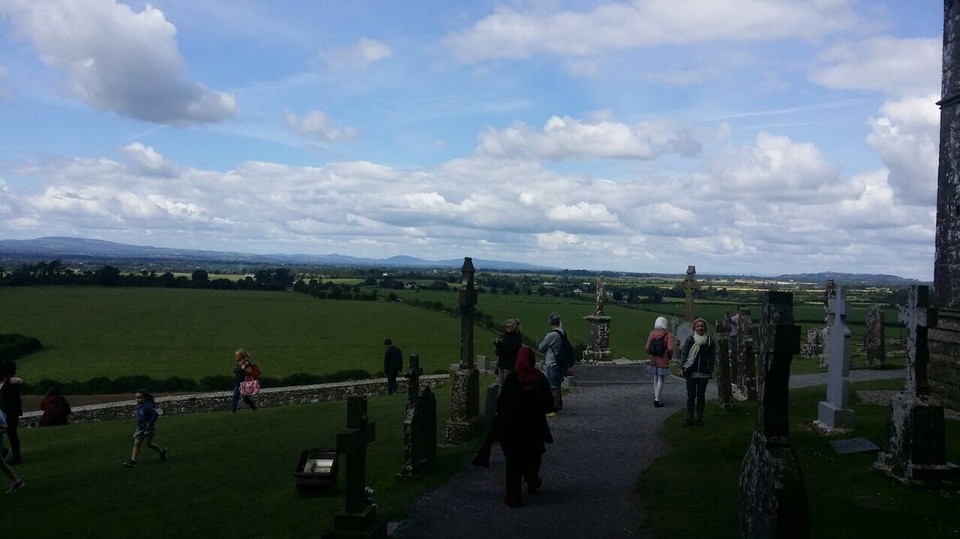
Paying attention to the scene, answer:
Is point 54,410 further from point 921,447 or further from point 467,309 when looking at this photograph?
point 921,447

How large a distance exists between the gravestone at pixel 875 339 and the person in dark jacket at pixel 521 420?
59.4 ft

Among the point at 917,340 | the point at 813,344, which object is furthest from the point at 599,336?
the point at 917,340

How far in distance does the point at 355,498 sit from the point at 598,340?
62.1 ft

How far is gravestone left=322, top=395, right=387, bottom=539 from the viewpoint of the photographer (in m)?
6.77

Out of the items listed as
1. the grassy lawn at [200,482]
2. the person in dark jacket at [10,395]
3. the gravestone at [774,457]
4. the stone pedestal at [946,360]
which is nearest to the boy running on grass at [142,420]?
the grassy lawn at [200,482]

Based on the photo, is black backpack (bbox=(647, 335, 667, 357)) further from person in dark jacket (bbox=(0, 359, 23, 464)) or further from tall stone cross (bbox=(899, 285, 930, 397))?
person in dark jacket (bbox=(0, 359, 23, 464))

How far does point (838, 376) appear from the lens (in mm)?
11453

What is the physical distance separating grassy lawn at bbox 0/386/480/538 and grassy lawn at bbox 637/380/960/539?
334cm

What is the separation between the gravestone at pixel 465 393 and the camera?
1276cm

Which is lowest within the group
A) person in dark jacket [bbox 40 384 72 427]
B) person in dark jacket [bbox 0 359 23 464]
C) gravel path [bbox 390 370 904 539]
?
person in dark jacket [bbox 40 384 72 427]

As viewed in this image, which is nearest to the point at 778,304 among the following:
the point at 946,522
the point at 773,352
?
the point at 773,352

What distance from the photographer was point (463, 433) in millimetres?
12727

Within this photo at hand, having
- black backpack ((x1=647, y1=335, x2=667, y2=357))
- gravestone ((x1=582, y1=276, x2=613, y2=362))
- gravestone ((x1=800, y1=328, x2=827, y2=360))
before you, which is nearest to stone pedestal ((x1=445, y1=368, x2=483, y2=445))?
black backpack ((x1=647, y1=335, x2=667, y2=357))

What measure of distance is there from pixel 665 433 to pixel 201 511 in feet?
27.1
